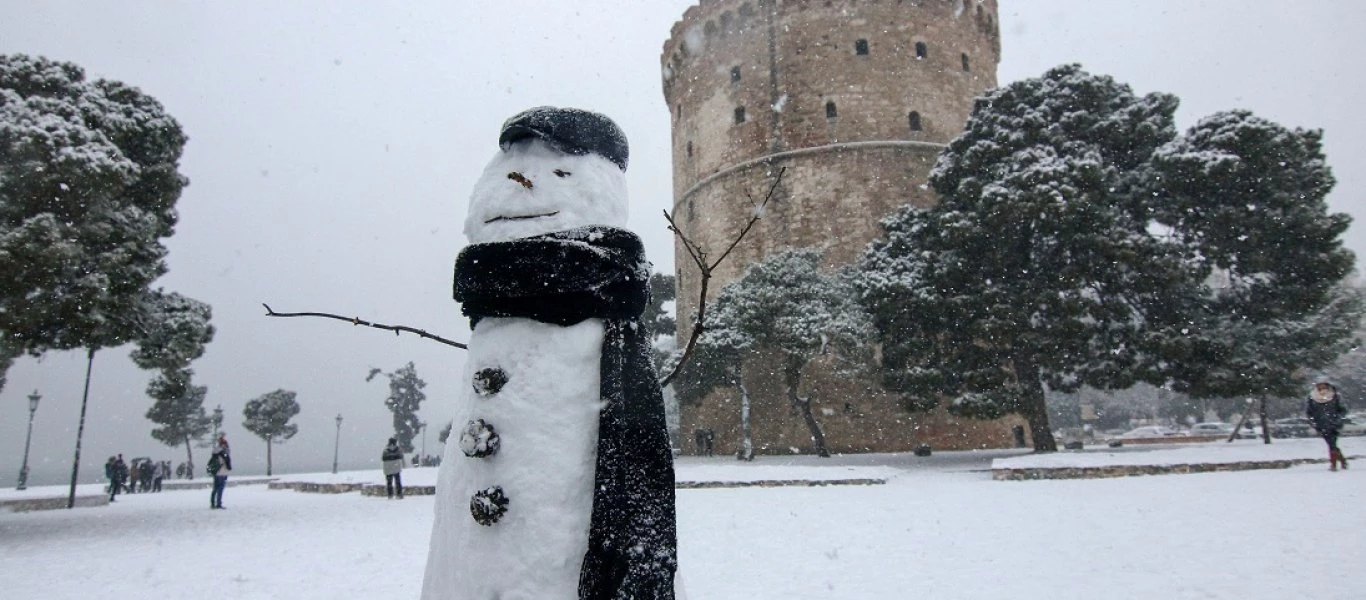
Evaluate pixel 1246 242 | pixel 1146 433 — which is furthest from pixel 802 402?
pixel 1146 433

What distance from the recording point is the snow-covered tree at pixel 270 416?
3684cm

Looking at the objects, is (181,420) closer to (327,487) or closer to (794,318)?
(327,487)

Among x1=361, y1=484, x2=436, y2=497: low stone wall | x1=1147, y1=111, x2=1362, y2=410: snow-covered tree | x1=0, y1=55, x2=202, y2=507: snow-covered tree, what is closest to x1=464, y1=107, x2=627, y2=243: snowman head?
x1=0, y1=55, x2=202, y2=507: snow-covered tree

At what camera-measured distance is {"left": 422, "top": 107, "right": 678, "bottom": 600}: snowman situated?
5.96 feet

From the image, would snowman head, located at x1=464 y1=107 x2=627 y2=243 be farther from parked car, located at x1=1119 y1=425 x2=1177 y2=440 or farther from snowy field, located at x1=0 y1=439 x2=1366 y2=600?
parked car, located at x1=1119 y1=425 x2=1177 y2=440

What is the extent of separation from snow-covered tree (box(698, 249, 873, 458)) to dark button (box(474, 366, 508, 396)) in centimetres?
1681

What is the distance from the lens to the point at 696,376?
71.5 feet

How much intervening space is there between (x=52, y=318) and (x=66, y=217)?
120 centimetres

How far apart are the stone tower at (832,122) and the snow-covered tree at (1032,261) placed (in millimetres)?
6334

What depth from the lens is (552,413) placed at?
1.95 metres

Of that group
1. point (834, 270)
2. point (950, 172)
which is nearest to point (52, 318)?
point (950, 172)

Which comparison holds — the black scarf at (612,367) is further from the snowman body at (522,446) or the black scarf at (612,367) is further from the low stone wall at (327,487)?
the low stone wall at (327,487)

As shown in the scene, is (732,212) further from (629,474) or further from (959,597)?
(629,474)

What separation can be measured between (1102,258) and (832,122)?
1163 cm
